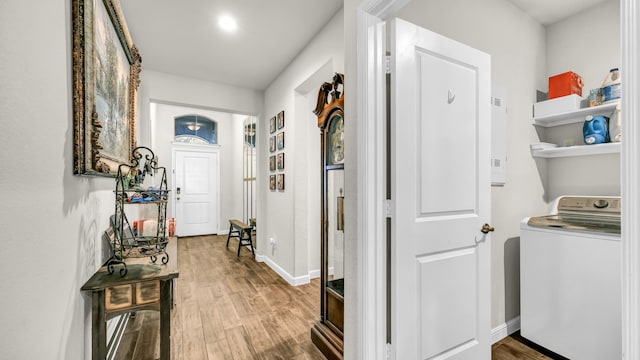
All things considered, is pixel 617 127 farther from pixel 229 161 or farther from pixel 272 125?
pixel 229 161

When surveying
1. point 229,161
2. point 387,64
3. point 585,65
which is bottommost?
point 229,161

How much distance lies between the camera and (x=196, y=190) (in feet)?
21.0

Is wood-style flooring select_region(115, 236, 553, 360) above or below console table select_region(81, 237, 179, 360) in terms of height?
below

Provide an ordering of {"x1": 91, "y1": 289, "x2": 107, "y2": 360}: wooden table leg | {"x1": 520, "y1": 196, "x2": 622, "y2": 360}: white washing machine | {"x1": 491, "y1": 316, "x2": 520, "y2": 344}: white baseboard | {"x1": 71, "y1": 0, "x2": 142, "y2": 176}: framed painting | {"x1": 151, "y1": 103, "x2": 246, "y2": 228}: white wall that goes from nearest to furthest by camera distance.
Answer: {"x1": 71, "y1": 0, "x2": 142, "y2": 176}: framed painting, {"x1": 91, "y1": 289, "x2": 107, "y2": 360}: wooden table leg, {"x1": 520, "y1": 196, "x2": 622, "y2": 360}: white washing machine, {"x1": 491, "y1": 316, "x2": 520, "y2": 344}: white baseboard, {"x1": 151, "y1": 103, "x2": 246, "y2": 228}: white wall

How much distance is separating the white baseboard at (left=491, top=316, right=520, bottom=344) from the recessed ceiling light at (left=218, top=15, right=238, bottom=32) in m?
3.38

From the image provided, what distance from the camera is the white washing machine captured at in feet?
5.30

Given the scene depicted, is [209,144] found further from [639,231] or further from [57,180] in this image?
[639,231]

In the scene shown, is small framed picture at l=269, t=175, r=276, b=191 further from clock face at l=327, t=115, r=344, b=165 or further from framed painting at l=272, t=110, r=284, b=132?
clock face at l=327, t=115, r=344, b=165

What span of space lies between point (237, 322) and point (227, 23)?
8.93 ft

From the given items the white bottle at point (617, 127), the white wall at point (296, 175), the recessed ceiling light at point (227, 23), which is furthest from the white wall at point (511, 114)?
the recessed ceiling light at point (227, 23)

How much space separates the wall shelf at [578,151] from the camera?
6.26 feet

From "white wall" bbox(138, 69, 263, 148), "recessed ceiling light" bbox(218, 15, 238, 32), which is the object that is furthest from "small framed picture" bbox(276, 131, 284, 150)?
"recessed ceiling light" bbox(218, 15, 238, 32)

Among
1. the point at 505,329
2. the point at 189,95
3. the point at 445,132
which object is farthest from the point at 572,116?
the point at 189,95

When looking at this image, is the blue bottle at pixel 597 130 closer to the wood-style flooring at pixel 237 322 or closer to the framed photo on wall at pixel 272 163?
the wood-style flooring at pixel 237 322
